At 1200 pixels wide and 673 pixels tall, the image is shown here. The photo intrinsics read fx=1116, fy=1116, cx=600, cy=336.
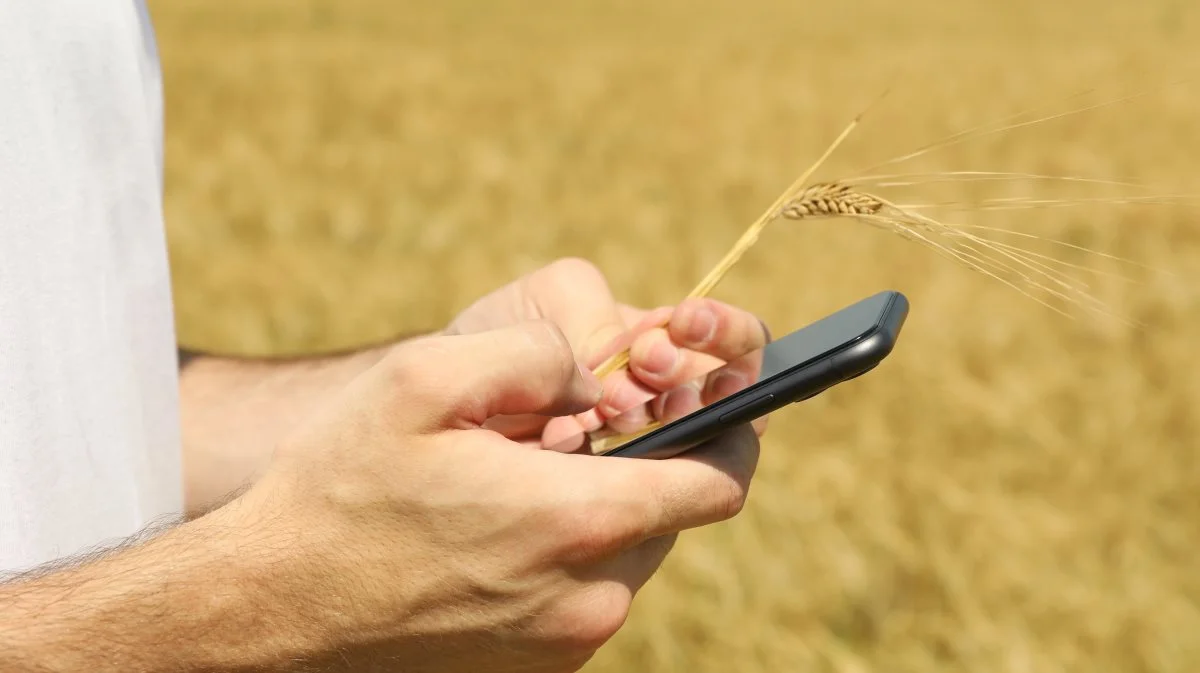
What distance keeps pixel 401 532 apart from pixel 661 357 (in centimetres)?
46

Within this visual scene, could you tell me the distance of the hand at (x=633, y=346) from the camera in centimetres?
131

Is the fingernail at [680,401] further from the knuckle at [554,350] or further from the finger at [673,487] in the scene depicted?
the knuckle at [554,350]

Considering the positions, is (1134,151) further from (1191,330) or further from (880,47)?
(880,47)

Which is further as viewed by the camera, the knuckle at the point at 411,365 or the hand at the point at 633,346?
the hand at the point at 633,346

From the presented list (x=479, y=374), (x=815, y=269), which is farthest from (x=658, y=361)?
(x=815, y=269)

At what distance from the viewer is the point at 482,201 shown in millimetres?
5469

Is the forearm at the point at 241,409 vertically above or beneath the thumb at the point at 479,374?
beneath

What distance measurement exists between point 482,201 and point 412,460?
4.54 meters

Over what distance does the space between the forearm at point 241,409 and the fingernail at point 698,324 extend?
17.8 inches

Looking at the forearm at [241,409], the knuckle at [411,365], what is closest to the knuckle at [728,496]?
A: the knuckle at [411,365]

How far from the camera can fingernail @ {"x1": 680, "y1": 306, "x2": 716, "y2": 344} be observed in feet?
4.49

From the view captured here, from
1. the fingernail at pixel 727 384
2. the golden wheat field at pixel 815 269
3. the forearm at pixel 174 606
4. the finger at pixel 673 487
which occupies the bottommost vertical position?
the golden wheat field at pixel 815 269

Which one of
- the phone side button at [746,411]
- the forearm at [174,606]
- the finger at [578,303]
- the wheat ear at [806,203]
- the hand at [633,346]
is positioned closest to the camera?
the forearm at [174,606]

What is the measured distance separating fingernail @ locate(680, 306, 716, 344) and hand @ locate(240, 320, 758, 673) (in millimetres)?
291
